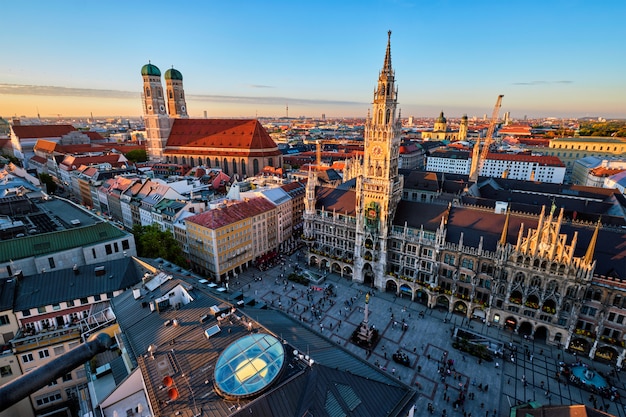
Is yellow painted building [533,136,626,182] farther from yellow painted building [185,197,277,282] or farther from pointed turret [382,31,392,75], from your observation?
yellow painted building [185,197,277,282]

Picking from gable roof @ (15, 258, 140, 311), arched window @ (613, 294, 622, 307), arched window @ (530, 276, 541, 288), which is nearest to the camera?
gable roof @ (15, 258, 140, 311)

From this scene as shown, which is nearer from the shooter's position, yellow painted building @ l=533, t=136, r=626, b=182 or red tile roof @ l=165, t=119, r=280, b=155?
red tile roof @ l=165, t=119, r=280, b=155

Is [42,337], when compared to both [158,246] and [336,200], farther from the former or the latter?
[336,200]

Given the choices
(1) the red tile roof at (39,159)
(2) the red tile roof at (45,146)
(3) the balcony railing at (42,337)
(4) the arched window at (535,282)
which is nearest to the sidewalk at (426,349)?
(4) the arched window at (535,282)

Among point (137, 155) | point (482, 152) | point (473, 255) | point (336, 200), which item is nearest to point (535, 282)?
point (473, 255)

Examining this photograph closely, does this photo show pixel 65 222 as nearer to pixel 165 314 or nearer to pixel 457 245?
pixel 165 314

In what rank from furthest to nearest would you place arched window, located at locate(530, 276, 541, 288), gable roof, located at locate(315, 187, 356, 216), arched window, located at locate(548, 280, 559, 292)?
gable roof, located at locate(315, 187, 356, 216)
arched window, located at locate(530, 276, 541, 288)
arched window, located at locate(548, 280, 559, 292)

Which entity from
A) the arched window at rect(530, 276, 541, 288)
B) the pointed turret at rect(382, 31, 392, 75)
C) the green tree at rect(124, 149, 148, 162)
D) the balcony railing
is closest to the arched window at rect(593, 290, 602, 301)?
the arched window at rect(530, 276, 541, 288)
